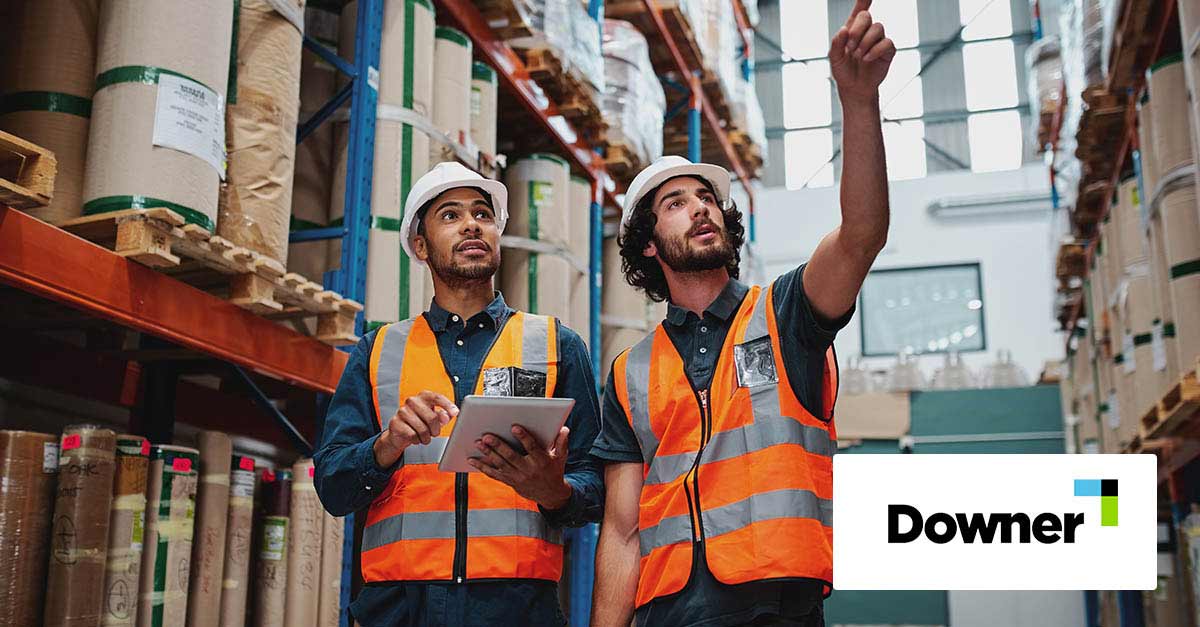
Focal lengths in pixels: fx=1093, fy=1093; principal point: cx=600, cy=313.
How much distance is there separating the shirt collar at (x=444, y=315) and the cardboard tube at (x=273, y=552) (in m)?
1.65

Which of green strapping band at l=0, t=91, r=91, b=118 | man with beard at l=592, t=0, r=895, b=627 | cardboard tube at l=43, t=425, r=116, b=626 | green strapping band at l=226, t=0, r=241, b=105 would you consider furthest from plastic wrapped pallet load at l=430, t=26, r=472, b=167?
man with beard at l=592, t=0, r=895, b=627

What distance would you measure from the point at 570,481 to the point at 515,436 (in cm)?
34

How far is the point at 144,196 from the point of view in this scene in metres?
3.37

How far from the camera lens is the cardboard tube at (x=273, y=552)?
13.9ft

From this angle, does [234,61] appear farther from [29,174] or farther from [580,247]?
[580,247]

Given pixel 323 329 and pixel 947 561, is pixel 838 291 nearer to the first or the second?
pixel 947 561

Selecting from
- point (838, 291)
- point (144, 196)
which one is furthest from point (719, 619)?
point (144, 196)

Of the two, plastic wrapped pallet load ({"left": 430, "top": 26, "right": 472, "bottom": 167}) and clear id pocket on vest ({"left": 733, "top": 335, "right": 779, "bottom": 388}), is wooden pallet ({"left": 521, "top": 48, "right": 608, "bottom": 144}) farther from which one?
clear id pocket on vest ({"left": 733, "top": 335, "right": 779, "bottom": 388})

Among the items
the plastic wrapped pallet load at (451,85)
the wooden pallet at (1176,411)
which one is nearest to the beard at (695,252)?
the plastic wrapped pallet load at (451,85)

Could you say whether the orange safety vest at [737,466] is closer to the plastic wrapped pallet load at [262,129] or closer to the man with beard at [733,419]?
the man with beard at [733,419]

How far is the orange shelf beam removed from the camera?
112 inches

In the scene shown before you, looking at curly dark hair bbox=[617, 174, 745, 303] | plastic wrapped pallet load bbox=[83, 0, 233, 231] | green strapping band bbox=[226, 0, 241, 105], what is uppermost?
green strapping band bbox=[226, 0, 241, 105]

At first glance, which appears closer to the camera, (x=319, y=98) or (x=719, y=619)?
(x=719, y=619)

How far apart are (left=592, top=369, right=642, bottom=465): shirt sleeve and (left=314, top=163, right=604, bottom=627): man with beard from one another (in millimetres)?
114
